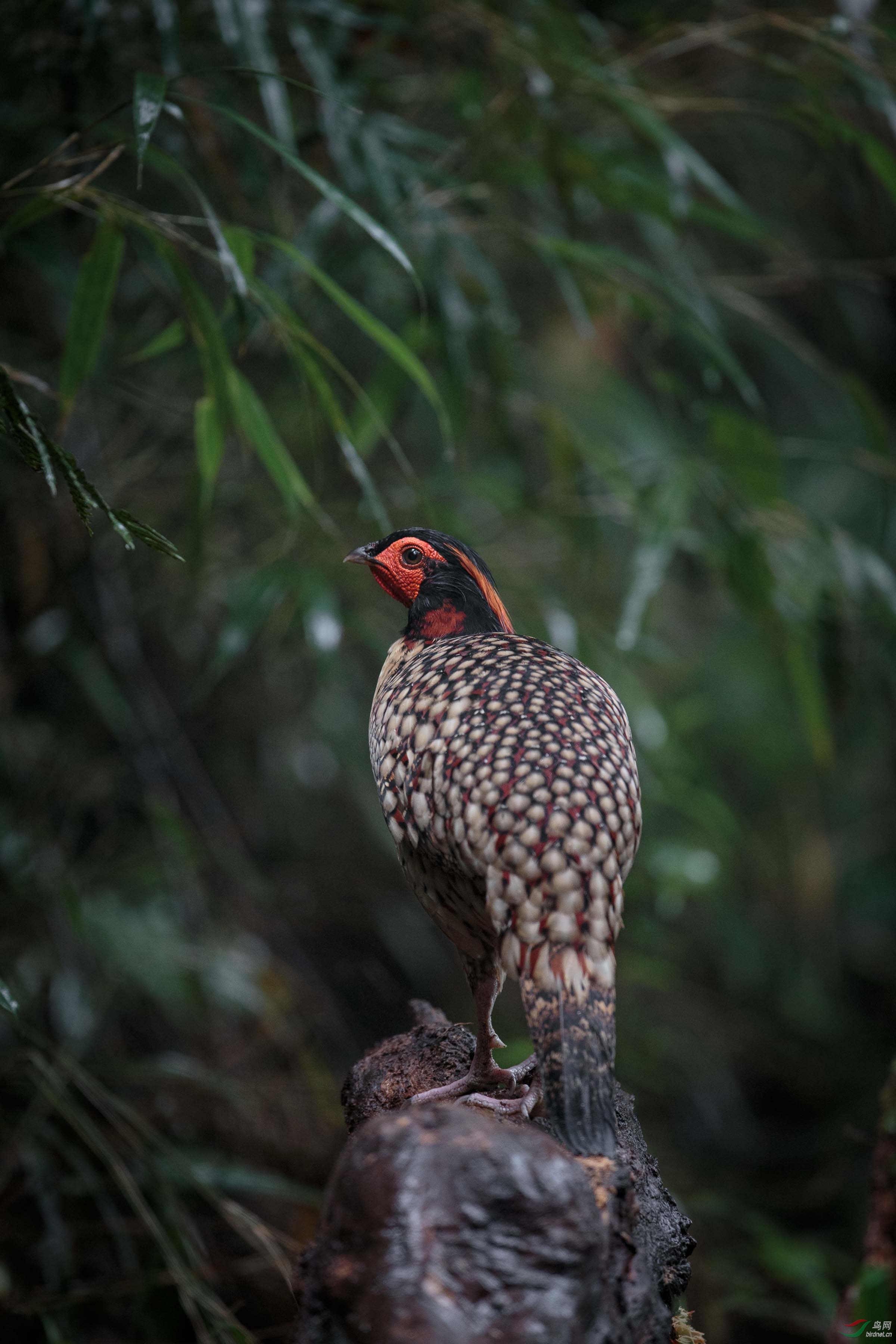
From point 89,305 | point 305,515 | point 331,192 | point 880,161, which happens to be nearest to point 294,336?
point 331,192

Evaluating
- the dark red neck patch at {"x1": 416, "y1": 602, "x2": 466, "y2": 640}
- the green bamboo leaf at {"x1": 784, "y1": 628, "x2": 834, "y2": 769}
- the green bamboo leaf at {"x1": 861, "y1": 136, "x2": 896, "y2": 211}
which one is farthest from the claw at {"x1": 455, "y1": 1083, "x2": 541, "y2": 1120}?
the green bamboo leaf at {"x1": 861, "y1": 136, "x2": 896, "y2": 211}

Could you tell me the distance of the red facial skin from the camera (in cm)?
178

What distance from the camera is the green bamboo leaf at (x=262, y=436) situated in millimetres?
1956

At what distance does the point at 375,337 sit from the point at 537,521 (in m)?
1.87

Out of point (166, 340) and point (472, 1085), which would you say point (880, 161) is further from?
point (472, 1085)

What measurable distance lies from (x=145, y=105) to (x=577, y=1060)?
1595 mm

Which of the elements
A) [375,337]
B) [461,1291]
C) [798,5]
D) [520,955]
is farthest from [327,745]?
[798,5]

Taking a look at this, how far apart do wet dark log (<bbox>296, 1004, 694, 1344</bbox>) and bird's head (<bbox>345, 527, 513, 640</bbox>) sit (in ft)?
2.84

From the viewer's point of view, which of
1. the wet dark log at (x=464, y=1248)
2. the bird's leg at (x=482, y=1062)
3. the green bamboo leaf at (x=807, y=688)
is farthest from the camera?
the green bamboo leaf at (x=807, y=688)

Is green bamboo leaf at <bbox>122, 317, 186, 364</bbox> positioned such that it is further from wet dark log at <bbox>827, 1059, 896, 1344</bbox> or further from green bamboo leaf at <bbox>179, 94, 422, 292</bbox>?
wet dark log at <bbox>827, 1059, 896, 1344</bbox>

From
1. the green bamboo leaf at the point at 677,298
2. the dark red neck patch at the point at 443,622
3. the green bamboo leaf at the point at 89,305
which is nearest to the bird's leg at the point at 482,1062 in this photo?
the dark red neck patch at the point at 443,622

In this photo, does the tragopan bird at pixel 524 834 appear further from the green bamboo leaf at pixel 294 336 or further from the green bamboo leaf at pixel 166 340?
the green bamboo leaf at pixel 166 340

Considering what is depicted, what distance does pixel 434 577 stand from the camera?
1.80 meters

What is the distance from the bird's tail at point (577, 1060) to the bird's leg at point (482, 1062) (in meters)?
0.35
